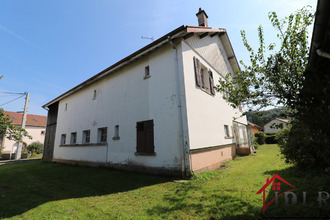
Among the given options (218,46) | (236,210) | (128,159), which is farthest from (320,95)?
(218,46)

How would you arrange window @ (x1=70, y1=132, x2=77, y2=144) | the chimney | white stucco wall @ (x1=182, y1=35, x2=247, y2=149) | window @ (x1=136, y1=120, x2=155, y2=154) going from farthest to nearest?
window @ (x1=70, y1=132, x2=77, y2=144)
the chimney
window @ (x1=136, y1=120, x2=155, y2=154)
white stucco wall @ (x1=182, y1=35, x2=247, y2=149)

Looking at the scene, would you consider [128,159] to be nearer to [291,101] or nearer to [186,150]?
[186,150]

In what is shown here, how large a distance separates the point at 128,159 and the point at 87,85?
309 inches

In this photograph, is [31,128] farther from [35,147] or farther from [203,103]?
[203,103]

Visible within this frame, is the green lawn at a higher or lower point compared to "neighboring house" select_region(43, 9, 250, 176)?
lower

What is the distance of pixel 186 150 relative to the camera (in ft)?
21.1

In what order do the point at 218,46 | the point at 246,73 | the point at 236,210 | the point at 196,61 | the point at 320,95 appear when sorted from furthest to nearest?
the point at 218,46, the point at 196,61, the point at 246,73, the point at 236,210, the point at 320,95

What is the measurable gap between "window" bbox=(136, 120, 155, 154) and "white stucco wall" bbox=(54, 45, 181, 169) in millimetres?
230

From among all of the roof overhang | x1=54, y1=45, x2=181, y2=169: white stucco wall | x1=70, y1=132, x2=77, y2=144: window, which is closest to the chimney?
the roof overhang

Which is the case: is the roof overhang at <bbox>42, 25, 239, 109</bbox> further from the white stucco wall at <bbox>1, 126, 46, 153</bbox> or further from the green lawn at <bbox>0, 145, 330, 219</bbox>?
the white stucco wall at <bbox>1, 126, 46, 153</bbox>

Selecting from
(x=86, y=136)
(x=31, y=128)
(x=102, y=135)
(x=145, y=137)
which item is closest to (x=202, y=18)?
(x=145, y=137)

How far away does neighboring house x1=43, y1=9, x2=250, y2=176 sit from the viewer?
22.9ft

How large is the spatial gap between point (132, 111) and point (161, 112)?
2.17 meters

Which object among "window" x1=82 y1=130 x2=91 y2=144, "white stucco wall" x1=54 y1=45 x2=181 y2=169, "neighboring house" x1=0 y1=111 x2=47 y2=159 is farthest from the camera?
"neighboring house" x1=0 y1=111 x2=47 y2=159
